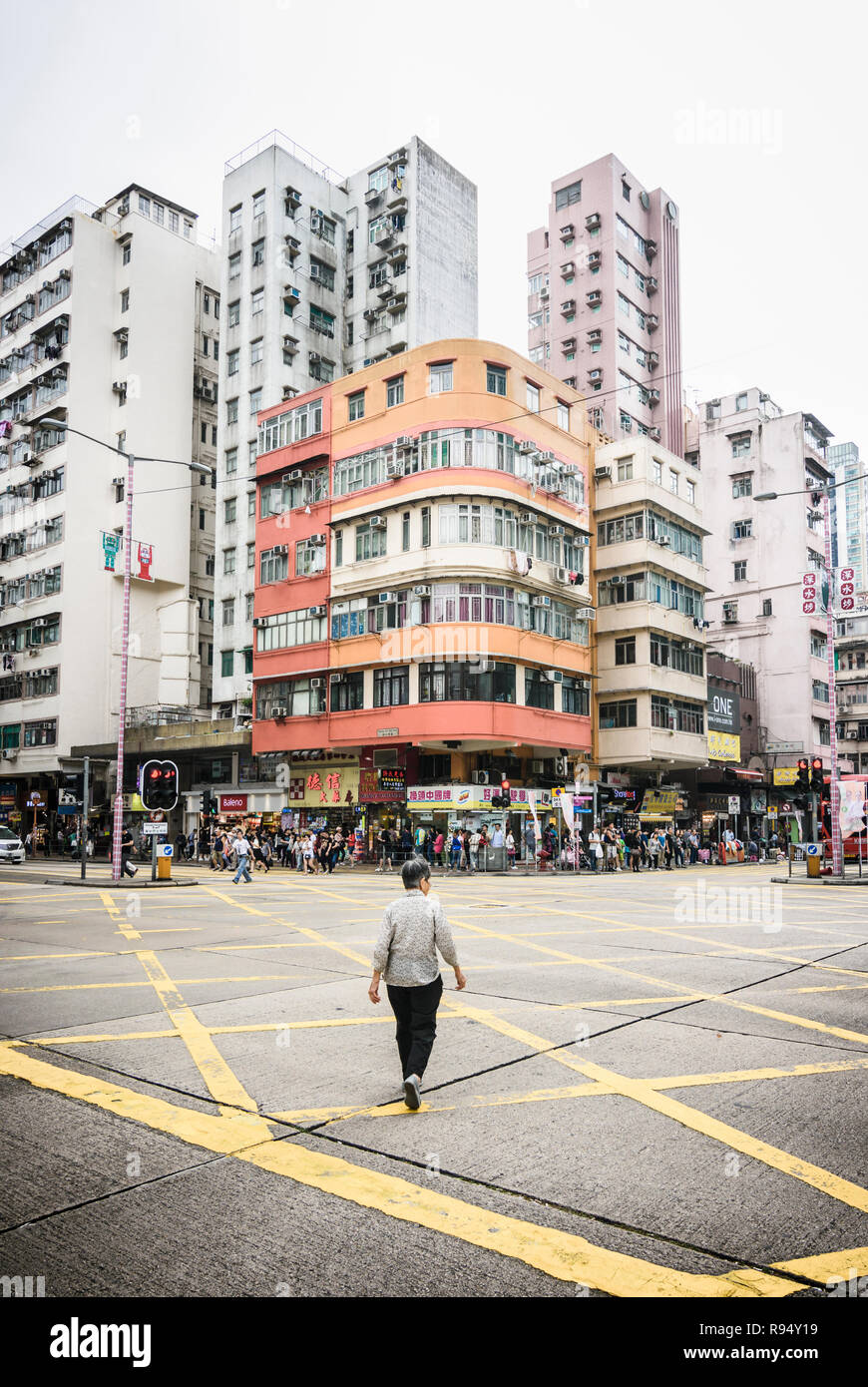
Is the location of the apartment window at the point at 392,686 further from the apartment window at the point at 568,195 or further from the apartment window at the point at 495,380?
the apartment window at the point at 568,195

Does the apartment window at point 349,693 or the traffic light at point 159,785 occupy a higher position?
the apartment window at point 349,693

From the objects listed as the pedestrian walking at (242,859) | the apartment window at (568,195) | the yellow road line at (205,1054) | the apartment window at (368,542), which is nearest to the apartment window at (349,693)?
the apartment window at (368,542)

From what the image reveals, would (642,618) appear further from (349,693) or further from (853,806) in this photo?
(853,806)

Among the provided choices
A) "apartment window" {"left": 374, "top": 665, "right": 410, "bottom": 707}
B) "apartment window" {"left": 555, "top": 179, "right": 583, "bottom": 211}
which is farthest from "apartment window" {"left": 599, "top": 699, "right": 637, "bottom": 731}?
"apartment window" {"left": 555, "top": 179, "right": 583, "bottom": 211}

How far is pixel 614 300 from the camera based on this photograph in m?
59.2

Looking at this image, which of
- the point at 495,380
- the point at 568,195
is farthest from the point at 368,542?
the point at 568,195

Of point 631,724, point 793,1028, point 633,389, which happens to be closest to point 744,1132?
point 793,1028

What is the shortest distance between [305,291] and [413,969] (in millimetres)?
53596

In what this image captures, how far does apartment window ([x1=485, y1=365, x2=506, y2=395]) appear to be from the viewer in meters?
38.1

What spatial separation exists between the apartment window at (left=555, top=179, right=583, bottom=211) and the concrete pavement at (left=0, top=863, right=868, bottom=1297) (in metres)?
61.7

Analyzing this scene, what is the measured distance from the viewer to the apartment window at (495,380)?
3806cm

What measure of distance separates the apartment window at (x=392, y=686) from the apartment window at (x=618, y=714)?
10.9 metres

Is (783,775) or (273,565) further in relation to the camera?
(783,775)
